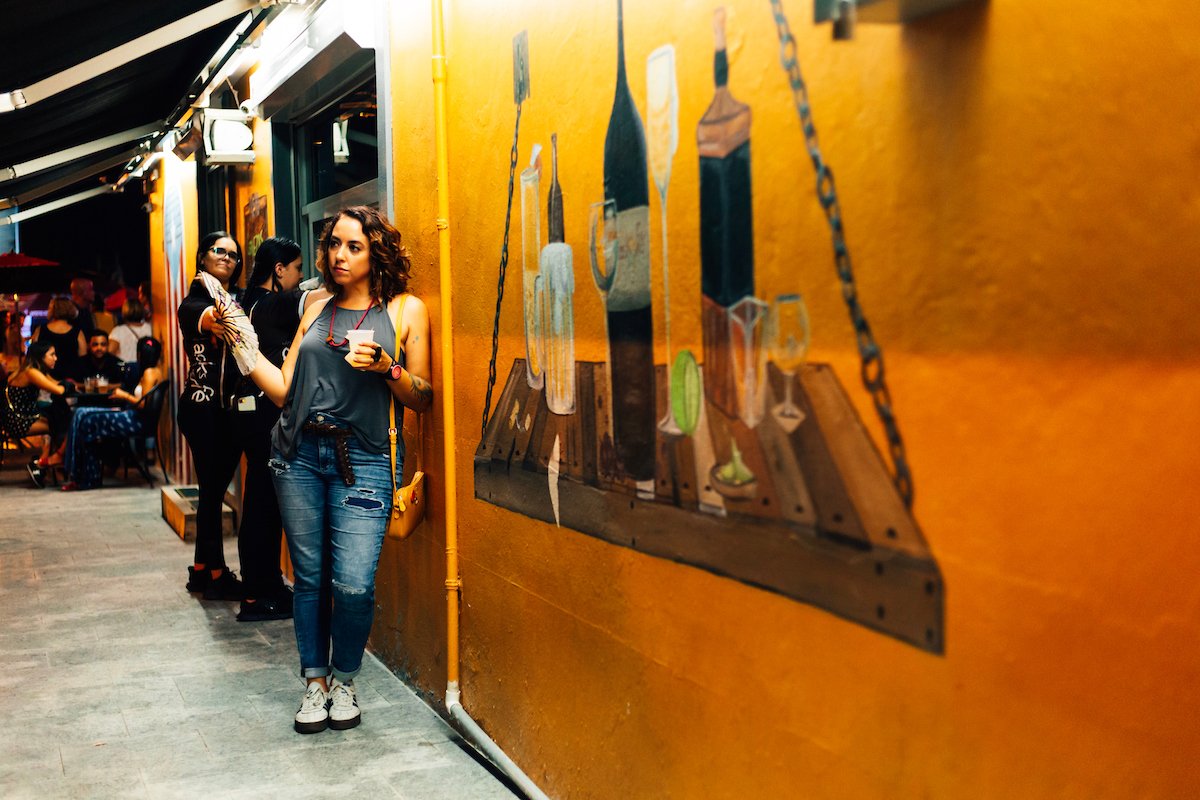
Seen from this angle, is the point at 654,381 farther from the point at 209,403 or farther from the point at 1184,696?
the point at 209,403

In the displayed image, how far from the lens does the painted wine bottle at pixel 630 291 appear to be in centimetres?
291

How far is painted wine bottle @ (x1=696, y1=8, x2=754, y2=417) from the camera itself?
2.48 metres

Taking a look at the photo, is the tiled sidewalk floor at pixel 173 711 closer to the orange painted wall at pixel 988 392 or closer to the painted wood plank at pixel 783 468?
the orange painted wall at pixel 988 392

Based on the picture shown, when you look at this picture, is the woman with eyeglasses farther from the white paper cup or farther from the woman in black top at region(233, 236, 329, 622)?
the white paper cup

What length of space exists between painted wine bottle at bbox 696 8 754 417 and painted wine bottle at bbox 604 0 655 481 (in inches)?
10.9

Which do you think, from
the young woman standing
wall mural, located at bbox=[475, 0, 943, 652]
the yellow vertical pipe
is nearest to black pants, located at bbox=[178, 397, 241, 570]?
the young woman standing

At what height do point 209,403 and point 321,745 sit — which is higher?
point 209,403


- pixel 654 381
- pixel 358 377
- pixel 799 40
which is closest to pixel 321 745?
pixel 358 377

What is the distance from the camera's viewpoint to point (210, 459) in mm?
6473

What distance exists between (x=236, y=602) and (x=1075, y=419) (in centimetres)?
564

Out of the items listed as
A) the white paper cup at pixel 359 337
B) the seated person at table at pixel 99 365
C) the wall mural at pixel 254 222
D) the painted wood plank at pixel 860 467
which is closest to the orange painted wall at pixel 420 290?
the white paper cup at pixel 359 337

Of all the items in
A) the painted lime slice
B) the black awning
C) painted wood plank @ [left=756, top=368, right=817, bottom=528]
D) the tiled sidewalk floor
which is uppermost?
the black awning

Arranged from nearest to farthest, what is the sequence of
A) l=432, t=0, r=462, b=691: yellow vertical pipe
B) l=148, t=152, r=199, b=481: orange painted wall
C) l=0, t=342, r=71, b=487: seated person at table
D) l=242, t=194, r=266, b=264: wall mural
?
l=432, t=0, r=462, b=691: yellow vertical pipe
l=242, t=194, r=266, b=264: wall mural
l=148, t=152, r=199, b=481: orange painted wall
l=0, t=342, r=71, b=487: seated person at table

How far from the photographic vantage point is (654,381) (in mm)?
2889
